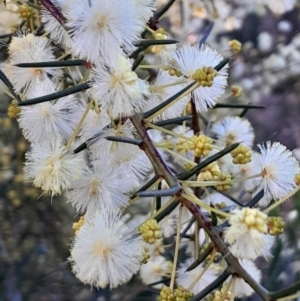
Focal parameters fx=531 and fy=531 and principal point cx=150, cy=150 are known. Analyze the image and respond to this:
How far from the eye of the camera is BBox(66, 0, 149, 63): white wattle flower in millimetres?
408

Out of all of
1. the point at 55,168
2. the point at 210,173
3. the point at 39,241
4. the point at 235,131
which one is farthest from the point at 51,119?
the point at 39,241

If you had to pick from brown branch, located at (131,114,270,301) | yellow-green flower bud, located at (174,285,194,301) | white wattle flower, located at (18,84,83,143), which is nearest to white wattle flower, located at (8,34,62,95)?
white wattle flower, located at (18,84,83,143)

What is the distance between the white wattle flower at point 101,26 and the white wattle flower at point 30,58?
0.08 metres

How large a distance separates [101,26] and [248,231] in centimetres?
19

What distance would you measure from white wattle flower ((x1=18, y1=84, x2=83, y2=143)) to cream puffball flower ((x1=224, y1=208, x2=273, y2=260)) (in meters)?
0.20

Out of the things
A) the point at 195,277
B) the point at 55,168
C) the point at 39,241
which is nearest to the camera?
the point at 55,168

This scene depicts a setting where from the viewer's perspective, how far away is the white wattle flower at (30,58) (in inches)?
19.6

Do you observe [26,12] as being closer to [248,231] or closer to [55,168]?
[55,168]

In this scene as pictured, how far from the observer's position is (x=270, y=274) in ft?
2.78

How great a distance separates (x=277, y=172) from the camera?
0.47 metres

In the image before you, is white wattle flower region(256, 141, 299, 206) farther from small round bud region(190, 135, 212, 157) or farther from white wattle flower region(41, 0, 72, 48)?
white wattle flower region(41, 0, 72, 48)

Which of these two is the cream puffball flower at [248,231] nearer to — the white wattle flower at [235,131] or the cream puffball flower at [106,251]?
the cream puffball flower at [106,251]

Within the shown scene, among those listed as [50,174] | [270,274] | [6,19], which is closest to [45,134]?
[50,174]

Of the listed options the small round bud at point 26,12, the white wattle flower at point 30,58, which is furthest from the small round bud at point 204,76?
the small round bud at point 26,12
